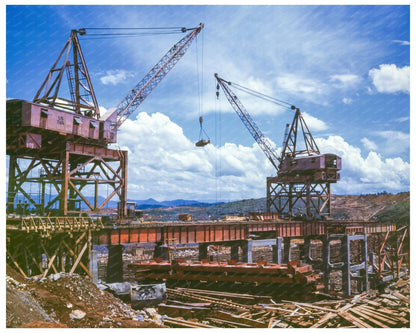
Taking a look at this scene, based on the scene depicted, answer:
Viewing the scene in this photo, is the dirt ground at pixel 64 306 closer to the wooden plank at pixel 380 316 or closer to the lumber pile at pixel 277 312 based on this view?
A: the lumber pile at pixel 277 312

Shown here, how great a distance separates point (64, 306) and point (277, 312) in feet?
36.3

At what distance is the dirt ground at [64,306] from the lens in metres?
15.1

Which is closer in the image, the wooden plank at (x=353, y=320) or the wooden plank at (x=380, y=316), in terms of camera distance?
the wooden plank at (x=353, y=320)

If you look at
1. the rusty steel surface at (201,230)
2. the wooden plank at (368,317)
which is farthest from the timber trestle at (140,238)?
the wooden plank at (368,317)

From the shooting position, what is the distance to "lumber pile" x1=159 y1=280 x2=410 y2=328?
18.0 metres

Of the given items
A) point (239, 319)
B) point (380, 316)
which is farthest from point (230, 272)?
point (380, 316)

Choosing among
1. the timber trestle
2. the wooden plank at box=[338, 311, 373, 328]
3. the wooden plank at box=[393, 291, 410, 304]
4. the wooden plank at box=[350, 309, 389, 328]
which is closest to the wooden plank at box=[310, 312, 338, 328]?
the wooden plank at box=[338, 311, 373, 328]

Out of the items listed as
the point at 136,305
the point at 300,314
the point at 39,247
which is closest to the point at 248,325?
the point at 300,314

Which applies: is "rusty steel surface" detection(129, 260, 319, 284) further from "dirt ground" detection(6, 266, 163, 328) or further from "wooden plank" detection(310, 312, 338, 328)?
"dirt ground" detection(6, 266, 163, 328)

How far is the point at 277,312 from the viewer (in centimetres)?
1975

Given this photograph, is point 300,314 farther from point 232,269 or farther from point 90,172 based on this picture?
point 90,172

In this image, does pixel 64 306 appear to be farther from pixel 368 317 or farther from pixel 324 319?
pixel 368 317

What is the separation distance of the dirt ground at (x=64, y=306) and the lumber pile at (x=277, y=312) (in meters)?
2.16

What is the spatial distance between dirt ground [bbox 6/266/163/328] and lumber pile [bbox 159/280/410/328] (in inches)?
85.1
